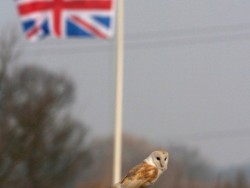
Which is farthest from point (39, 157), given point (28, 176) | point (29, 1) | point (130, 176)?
point (130, 176)

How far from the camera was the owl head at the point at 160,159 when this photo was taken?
4102mm

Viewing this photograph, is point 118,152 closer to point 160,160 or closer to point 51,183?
point 160,160

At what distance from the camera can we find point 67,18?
9242 mm

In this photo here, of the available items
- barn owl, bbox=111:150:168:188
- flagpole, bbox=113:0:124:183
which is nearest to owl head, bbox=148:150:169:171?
barn owl, bbox=111:150:168:188

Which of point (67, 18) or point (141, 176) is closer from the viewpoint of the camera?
point (141, 176)

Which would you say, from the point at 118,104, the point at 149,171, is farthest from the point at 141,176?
the point at 118,104

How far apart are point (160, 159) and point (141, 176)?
0.34 ft

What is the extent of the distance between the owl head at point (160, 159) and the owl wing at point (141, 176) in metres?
0.03

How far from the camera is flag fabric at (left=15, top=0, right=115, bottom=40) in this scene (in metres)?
9.14

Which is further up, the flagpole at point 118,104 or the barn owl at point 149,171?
the barn owl at point 149,171

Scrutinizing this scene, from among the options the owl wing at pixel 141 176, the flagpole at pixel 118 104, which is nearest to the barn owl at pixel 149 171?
the owl wing at pixel 141 176

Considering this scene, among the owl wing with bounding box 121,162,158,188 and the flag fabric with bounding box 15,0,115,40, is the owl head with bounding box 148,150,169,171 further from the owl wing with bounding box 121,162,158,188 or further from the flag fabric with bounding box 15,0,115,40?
the flag fabric with bounding box 15,0,115,40

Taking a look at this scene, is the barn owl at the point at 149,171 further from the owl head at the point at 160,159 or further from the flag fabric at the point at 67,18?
the flag fabric at the point at 67,18

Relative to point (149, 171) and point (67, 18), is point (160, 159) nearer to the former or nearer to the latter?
point (149, 171)
